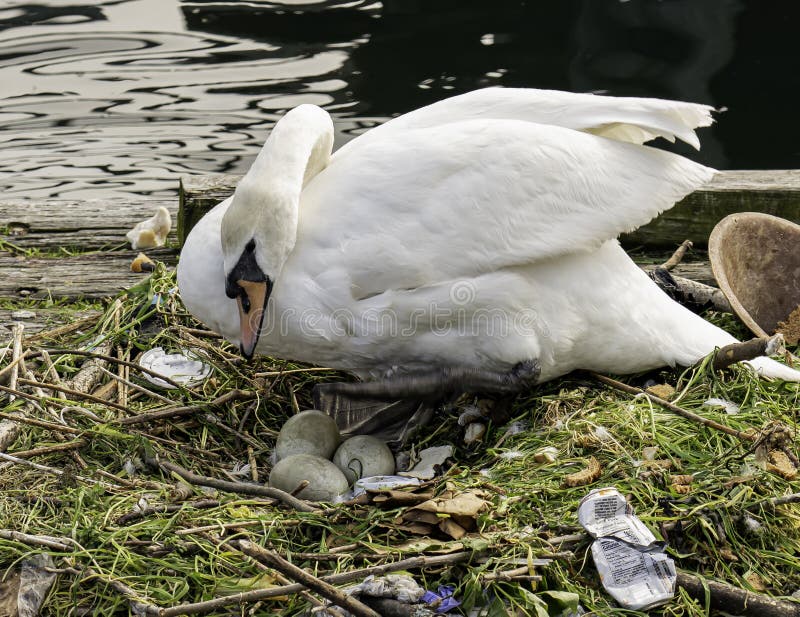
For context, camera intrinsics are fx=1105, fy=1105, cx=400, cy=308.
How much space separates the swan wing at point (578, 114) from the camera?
4.39 meters

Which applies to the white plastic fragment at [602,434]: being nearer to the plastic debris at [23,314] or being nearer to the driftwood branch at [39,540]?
the driftwood branch at [39,540]

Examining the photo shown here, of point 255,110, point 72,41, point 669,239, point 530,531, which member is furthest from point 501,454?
point 72,41

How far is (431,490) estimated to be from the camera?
147 inches

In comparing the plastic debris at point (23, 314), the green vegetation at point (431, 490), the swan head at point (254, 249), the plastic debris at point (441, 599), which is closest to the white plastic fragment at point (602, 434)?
the green vegetation at point (431, 490)

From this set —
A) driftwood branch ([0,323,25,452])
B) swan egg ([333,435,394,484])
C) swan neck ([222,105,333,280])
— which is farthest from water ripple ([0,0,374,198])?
swan egg ([333,435,394,484])

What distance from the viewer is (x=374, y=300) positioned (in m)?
4.09

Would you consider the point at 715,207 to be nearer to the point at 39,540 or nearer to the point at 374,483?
the point at 374,483

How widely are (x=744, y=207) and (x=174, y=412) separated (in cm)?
310

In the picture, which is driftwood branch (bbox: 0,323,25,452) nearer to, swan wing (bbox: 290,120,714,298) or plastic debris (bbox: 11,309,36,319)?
plastic debris (bbox: 11,309,36,319)

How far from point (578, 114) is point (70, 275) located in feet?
9.05

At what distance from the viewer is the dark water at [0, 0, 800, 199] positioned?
9.75 metres

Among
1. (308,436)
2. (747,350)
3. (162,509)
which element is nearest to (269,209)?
(308,436)

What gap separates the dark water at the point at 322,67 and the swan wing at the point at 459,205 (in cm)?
524

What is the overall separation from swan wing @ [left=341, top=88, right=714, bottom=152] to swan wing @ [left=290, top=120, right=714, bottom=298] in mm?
138
